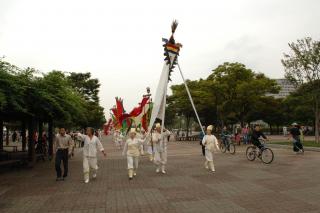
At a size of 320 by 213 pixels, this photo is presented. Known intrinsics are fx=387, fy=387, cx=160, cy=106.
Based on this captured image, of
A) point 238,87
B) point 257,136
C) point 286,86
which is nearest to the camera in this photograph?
point 257,136

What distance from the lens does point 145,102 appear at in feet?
93.6

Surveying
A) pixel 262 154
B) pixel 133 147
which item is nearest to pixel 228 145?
pixel 262 154

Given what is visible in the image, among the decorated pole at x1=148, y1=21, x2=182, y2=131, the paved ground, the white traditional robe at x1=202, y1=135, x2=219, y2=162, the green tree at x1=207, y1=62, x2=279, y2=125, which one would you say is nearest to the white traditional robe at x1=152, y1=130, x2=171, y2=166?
the paved ground

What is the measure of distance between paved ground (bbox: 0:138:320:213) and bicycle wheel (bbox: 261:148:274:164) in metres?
1.39

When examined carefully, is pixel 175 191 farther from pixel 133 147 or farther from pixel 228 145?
pixel 228 145

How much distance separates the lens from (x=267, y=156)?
52.2 ft

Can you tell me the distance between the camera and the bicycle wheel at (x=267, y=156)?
51.8ft

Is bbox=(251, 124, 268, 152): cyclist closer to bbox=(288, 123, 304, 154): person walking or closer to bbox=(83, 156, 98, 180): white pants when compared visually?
bbox=(288, 123, 304, 154): person walking

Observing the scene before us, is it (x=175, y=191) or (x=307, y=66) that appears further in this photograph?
(x=307, y=66)

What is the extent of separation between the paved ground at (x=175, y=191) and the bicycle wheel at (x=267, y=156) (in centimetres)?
139

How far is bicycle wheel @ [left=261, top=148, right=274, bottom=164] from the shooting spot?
15780 millimetres

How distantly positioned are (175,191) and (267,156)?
23.9 feet

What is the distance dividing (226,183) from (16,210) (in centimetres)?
568

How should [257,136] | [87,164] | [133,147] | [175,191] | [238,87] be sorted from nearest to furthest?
1. [175,191]
2. [87,164]
3. [133,147]
4. [257,136]
5. [238,87]
